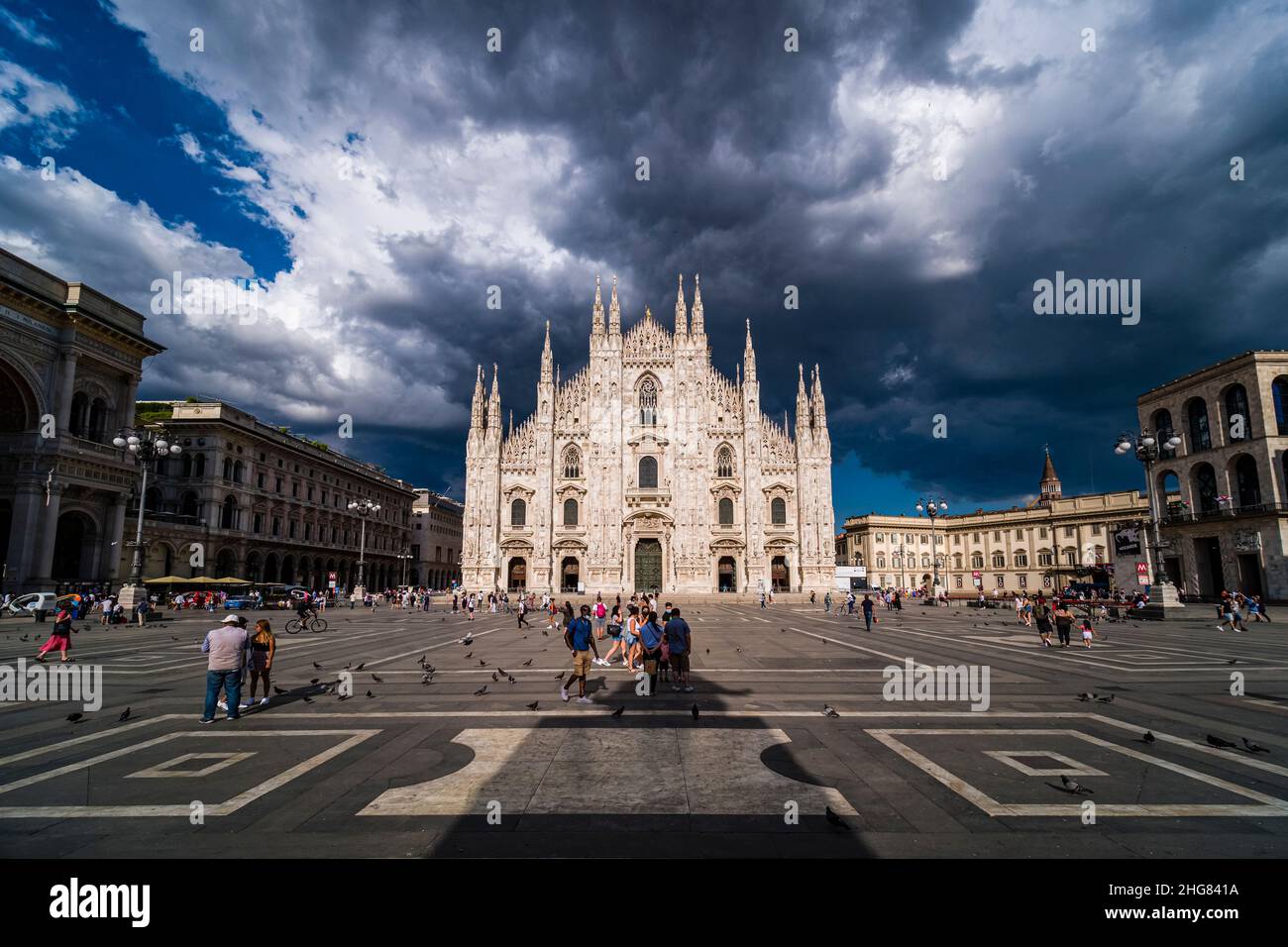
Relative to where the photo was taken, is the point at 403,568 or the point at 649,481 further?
the point at 403,568

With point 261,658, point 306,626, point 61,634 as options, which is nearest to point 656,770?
point 261,658

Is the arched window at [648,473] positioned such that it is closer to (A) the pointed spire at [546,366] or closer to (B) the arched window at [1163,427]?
(A) the pointed spire at [546,366]

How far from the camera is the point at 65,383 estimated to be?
107ft

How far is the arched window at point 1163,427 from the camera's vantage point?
42000 mm

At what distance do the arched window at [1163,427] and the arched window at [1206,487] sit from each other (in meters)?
1.99

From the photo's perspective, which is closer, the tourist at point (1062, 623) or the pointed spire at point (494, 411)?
the tourist at point (1062, 623)

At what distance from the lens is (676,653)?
10.5m

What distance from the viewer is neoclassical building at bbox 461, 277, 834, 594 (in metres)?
50.4

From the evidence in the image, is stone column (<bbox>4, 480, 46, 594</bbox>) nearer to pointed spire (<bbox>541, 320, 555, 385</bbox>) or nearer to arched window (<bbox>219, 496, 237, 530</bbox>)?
arched window (<bbox>219, 496, 237, 530</bbox>)

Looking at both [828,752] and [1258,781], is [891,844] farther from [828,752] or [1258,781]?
[1258,781]

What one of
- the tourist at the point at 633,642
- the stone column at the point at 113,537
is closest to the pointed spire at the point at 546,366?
the stone column at the point at 113,537

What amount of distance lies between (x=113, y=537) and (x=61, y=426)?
6803 millimetres

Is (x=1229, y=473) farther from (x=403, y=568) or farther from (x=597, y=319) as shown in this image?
(x=403, y=568)
